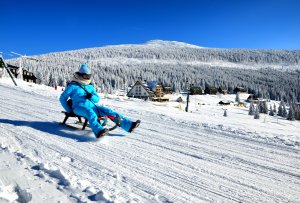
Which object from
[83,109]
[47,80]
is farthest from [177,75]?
[83,109]

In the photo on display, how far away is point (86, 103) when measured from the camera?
697 centimetres

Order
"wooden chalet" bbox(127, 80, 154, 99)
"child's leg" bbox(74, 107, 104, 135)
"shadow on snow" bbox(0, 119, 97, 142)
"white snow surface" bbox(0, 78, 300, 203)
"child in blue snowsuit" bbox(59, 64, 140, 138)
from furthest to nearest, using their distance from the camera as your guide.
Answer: "wooden chalet" bbox(127, 80, 154, 99), "child in blue snowsuit" bbox(59, 64, 140, 138), "shadow on snow" bbox(0, 119, 97, 142), "child's leg" bbox(74, 107, 104, 135), "white snow surface" bbox(0, 78, 300, 203)

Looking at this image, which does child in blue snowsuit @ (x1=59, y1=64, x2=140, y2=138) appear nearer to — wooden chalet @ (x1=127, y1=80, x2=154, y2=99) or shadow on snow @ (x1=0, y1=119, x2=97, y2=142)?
shadow on snow @ (x1=0, y1=119, x2=97, y2=142)

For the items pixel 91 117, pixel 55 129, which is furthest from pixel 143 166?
pixel 55 129

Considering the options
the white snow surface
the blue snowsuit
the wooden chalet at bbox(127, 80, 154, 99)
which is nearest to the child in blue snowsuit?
the blue snowsuit

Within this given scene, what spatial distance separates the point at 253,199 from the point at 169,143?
2865mm

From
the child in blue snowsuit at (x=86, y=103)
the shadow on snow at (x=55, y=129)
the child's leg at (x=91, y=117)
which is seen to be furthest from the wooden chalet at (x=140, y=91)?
the child's leg at (x=91, y=117)

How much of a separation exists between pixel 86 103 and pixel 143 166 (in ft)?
9.77

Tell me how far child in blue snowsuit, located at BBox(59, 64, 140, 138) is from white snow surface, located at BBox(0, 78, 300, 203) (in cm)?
37

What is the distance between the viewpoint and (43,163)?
167 inches

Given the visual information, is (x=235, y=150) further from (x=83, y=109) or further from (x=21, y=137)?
(x=21, y=137)

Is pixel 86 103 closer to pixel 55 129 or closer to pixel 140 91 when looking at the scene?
pixel 55 129

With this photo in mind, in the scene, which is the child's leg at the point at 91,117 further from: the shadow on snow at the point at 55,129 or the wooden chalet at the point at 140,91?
the wooden chalet at the point at 140,91

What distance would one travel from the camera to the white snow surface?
3510 mm
